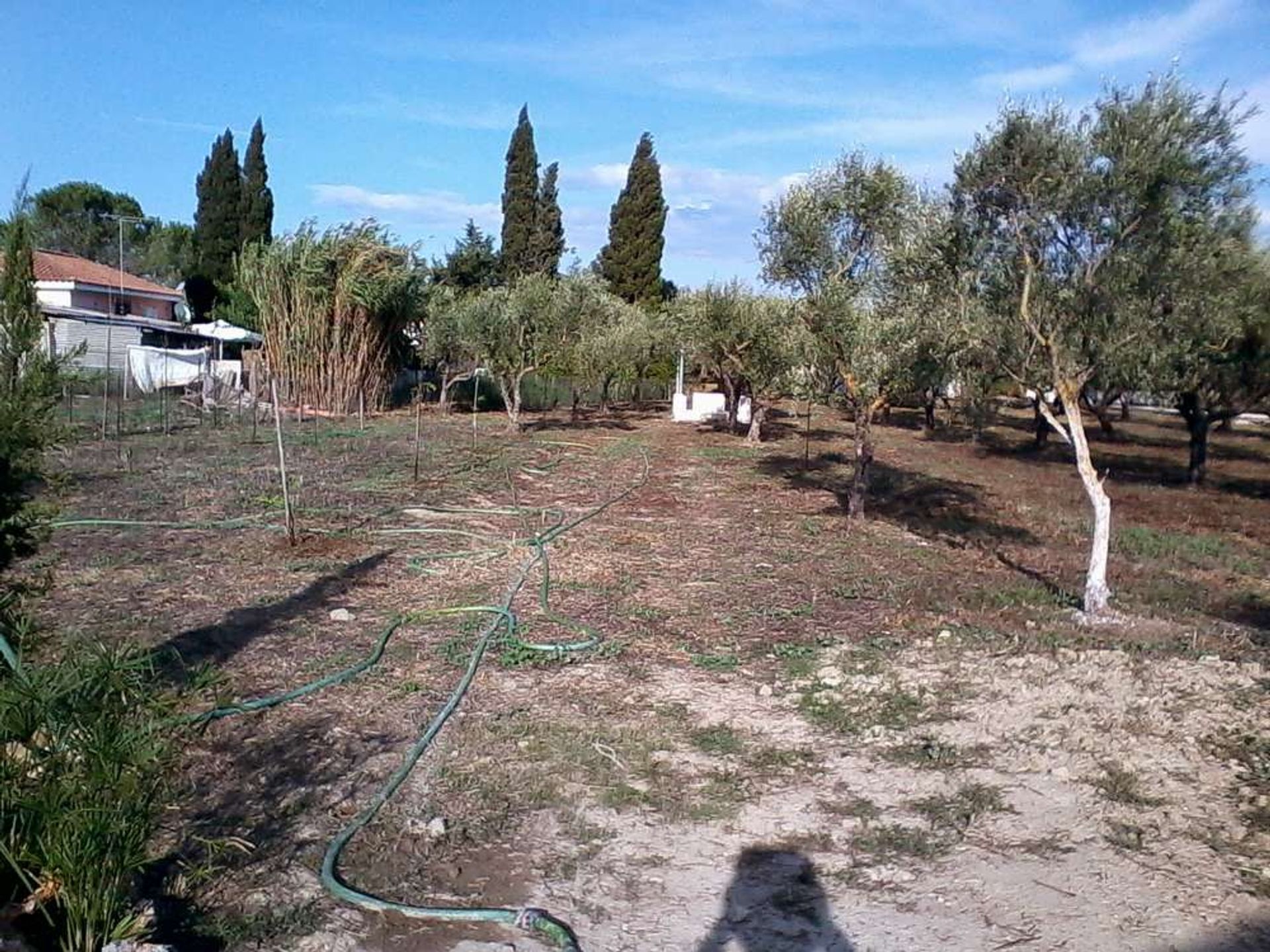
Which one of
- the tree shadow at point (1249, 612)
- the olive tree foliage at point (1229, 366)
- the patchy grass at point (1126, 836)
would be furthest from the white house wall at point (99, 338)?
the patchy grass at point (1126, 836)

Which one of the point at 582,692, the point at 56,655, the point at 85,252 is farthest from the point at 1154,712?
the point at 85,252

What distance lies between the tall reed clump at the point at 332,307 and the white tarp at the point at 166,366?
8.62ft

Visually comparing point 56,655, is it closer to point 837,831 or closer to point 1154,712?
point 837,831

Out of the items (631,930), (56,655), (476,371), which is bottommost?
(631,930)

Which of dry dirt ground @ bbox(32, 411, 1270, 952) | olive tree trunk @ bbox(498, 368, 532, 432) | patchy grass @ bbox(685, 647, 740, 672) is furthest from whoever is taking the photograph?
olive tree trunk @ bbox(498, 368, 532, 432)

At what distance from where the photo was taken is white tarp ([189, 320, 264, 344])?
37000 millimetres

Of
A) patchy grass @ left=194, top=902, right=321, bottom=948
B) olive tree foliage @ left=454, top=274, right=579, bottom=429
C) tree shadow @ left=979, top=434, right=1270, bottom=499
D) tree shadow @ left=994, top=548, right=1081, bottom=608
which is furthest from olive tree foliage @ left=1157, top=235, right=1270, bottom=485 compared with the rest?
olive tree foliage @ left=454, top=274, right=579, bottom=429

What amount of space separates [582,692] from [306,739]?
1898 millimetres

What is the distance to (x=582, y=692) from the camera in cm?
737

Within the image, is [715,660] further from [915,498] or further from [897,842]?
[915,498]

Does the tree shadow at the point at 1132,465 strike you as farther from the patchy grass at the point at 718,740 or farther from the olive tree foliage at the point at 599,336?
the patchy grass at the point at 718,740

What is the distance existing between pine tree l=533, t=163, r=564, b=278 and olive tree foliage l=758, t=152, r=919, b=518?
31.4m

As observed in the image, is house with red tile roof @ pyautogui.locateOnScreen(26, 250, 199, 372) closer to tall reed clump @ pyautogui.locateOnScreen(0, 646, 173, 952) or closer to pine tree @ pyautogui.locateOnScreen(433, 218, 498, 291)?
pine tree @ pyautogui.locateOnScreen(433, 218, 498, 291)

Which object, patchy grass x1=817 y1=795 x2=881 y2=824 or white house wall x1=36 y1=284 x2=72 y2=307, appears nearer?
patchy grass x1=817 y1=795 x2=881 y2=824
